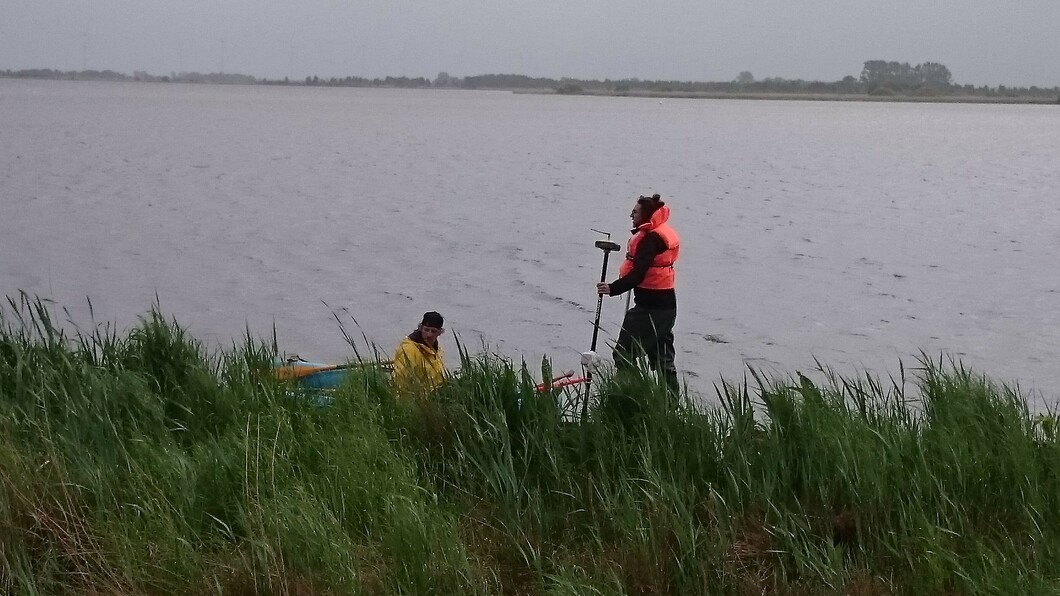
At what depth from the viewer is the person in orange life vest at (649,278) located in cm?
732

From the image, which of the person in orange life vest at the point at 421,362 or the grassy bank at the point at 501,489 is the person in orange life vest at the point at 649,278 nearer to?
the person in orange life vest at the point at 421,362

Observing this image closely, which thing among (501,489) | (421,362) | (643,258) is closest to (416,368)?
(421,362)

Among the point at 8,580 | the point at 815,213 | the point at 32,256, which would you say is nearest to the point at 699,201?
the point at 815,213

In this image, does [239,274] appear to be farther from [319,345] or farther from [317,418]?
[317,418]

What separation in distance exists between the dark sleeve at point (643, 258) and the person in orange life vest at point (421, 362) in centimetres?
124

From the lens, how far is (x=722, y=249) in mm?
16500

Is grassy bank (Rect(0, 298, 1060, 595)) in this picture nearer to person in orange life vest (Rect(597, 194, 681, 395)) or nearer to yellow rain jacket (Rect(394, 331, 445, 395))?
yellow rain jacket (Rect(394, 331, 445, 395))

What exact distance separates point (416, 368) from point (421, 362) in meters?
0.32

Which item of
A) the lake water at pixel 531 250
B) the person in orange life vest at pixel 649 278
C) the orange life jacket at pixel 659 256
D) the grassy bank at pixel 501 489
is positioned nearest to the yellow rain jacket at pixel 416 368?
the grassy bank at pixel 501 489

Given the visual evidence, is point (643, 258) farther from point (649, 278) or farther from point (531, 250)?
point (531, 250)

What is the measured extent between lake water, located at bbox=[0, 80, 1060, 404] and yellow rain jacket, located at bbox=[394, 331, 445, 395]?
7.21 ft

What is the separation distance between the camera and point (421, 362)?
20.4ft

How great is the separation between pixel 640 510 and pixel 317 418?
1771 millimetres

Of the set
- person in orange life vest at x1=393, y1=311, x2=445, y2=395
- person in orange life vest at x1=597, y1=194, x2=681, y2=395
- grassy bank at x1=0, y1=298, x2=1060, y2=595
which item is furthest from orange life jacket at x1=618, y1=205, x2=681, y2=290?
grassy bank at x1=0, y1=298, x2=1060, y2=595
